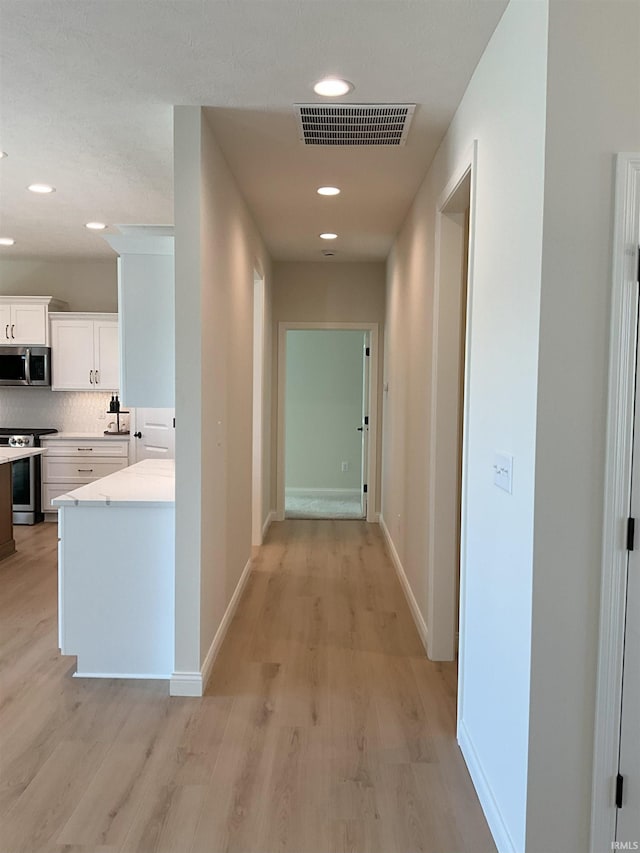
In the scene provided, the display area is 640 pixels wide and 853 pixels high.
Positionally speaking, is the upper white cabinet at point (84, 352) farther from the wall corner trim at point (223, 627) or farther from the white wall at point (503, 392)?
the white wall at point (503, 392)

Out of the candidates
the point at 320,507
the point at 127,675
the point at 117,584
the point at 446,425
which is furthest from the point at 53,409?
the point at 446,425

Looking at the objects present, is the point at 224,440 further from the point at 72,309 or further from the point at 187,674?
the point at 72,309

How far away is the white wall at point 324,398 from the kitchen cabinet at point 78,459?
2469mm

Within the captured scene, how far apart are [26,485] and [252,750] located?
4612 mm

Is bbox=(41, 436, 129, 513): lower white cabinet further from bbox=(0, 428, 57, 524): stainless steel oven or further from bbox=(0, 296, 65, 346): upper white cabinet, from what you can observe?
bbox=(0, 296, 65, 346): upper white cabinet

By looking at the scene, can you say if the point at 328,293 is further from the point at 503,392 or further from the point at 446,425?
the point at 503,392

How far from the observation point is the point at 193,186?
287cm

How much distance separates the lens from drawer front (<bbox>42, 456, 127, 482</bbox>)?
638 centimetres

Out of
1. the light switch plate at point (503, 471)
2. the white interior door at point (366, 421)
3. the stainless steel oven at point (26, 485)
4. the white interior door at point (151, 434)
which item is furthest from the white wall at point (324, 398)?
the light switch plate at point (503, 471)

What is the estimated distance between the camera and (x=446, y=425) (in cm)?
328

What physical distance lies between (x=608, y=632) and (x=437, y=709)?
1369mm

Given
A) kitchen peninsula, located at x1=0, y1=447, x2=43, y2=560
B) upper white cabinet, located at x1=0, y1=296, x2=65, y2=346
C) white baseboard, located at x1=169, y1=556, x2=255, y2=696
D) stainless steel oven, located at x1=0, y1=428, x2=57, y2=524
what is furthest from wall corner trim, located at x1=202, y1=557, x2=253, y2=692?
upper white cabinet, located at x1=0, y1=296, x2=65, y2=346

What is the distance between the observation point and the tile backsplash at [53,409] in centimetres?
680

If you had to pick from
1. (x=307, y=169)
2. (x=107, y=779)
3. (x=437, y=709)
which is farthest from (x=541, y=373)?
(x=307, y=169)
